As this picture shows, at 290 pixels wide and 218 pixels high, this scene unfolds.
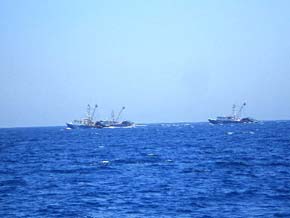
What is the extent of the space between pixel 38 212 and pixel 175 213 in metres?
9.85

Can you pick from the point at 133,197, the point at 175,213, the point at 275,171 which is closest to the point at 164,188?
the point at 133,197

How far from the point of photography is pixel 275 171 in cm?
5222

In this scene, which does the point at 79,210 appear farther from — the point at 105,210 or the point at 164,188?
the point at 164,188

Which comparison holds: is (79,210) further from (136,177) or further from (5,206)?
(136,177)

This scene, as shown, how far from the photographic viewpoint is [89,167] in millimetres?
62469

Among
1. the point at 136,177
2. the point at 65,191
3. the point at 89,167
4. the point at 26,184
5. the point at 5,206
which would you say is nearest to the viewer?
the point at 5,206

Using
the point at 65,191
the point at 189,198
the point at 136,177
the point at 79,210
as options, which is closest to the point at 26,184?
the point at 65,191

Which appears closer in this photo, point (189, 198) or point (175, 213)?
point (175, 213)

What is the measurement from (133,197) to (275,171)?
2135 centimetres

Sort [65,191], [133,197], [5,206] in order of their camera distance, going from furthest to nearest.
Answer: [65,191]
[133,197]
[5,206]

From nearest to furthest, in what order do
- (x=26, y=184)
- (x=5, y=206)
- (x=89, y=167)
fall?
(x=5, y=206) < (x=26, y=184) < (x=89, y=167)

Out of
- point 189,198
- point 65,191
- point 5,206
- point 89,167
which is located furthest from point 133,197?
point 89,167

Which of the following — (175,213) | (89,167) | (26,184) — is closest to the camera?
(175,213)

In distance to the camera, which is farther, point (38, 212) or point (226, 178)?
point (226, 178)
